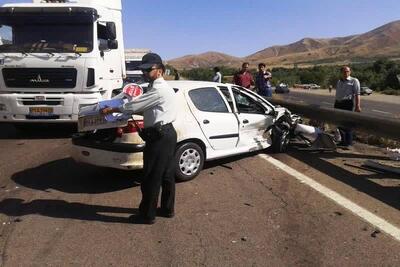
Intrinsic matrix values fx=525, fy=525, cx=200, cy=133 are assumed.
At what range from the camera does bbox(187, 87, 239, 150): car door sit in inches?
309

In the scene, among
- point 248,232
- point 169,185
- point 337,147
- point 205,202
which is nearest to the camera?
point 248,232

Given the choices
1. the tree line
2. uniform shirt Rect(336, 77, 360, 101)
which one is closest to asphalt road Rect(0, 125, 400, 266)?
uniform shirt Rect(336, 77, 360, 101)

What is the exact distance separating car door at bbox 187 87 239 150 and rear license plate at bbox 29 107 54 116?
453 cm

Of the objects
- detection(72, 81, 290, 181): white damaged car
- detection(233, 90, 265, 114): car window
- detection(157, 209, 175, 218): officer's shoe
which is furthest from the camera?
detection(233, 90, 265, 114): car window

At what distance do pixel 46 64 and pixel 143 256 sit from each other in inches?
293

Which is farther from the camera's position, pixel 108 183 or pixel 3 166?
pixel 3 166

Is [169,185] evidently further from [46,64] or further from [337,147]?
[46,64]

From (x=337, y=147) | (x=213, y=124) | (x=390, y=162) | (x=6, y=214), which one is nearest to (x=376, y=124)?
(x=390, y=162)

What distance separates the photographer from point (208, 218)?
5.90m

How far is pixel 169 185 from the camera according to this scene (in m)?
5.91

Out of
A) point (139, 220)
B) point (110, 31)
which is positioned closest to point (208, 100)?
point (139, 220)

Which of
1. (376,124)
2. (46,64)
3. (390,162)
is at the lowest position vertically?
(390,162)

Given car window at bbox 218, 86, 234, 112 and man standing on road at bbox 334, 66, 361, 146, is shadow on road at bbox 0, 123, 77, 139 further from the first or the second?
man standing on road at bbox 334, 66, 361, 146

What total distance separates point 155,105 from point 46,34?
680cm
